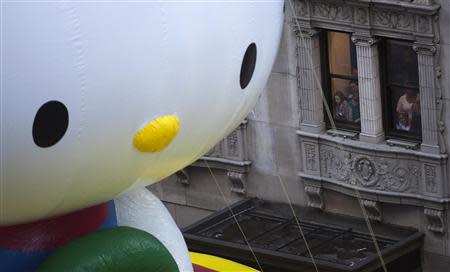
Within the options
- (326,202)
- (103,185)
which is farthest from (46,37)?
(326,202)

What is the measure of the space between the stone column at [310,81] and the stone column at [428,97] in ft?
4.99

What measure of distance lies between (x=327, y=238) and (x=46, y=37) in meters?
14.9

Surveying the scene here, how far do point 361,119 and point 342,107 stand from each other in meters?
0.51

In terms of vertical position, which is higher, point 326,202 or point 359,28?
point 359,28

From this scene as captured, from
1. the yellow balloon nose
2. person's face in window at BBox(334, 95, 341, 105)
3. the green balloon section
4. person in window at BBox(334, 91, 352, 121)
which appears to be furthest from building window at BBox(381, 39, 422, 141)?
the yellow balloon nose

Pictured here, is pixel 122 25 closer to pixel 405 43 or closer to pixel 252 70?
pixel 252 70

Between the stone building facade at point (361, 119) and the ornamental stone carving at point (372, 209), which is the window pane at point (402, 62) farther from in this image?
the ornamental stone carving at point (372, 209)

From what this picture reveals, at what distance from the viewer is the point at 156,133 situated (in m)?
12.6

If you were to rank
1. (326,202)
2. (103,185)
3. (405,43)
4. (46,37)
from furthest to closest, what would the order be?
(326,202)
(405,43)
(103,185)
(46,37)

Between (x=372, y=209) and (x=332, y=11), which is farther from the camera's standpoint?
(x=372, y=209)

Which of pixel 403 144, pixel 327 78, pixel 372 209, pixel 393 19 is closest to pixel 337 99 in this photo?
pixel 327 78

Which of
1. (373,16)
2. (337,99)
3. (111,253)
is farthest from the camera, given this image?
(337,99)

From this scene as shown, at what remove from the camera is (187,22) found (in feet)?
40.7

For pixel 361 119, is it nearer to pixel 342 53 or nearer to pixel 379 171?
pixel 379 171
